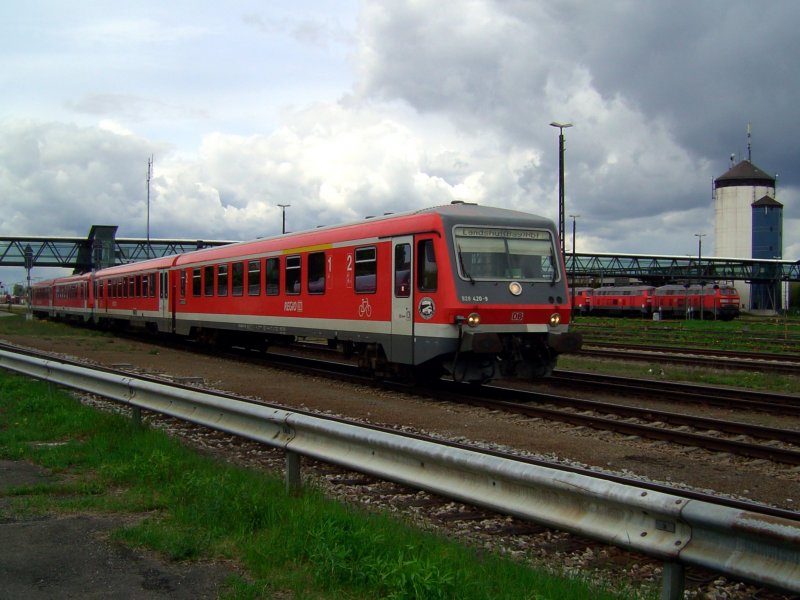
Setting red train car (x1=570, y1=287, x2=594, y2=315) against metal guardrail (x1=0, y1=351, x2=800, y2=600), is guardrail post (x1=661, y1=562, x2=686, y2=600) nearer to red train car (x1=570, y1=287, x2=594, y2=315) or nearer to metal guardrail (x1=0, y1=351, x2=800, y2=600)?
metal guardrail (x1=0, y1=351, x2=800, y2=600)

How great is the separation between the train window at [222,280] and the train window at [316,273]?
5.31 metres

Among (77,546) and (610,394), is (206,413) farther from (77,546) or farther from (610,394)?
(610,394)

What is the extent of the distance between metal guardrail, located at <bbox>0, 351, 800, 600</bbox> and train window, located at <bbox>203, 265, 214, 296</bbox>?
1481cm

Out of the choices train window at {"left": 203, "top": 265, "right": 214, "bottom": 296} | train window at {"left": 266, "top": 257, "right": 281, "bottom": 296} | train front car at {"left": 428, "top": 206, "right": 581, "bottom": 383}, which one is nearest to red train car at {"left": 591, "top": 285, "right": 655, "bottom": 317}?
train window at {"left": 203, "top": 265, "right": 214, "bottom": 296}

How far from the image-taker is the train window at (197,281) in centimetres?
2267

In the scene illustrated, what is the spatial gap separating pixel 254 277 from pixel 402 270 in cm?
677

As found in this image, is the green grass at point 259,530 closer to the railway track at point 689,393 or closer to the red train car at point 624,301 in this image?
the railway track at point 689,393

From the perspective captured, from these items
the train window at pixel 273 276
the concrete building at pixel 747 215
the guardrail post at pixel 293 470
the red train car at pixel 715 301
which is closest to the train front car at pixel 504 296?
the train window at pixel 273 276

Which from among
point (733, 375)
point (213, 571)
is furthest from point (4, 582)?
point (733, 375)

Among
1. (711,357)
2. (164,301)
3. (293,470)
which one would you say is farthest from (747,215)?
(293,470)

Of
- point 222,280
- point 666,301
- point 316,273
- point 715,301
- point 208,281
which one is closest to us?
point 316,273

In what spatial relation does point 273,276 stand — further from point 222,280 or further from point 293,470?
point 293,470

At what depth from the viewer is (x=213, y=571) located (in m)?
4.61

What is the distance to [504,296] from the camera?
41.9ft
